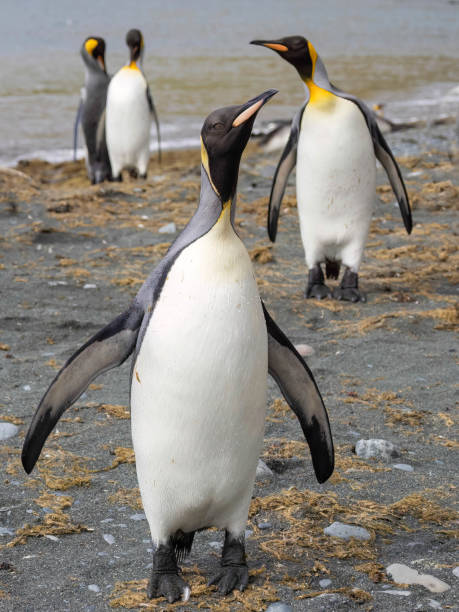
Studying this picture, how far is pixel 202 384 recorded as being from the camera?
2.44 metres

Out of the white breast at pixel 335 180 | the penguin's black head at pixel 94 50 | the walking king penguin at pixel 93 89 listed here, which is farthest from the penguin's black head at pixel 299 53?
the penguin's black head at pixel 94 50

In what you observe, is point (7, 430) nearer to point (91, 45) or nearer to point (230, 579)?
point (230, 579)

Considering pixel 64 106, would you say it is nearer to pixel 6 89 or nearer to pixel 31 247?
pixel 6 89

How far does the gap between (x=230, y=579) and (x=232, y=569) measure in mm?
37

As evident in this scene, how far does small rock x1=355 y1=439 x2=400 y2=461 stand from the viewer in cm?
343

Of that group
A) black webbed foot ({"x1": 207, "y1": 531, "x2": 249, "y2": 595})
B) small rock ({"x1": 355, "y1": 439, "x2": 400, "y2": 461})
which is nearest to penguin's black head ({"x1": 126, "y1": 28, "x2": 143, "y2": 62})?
→ small rock ({"x1": 355, "y1": 439, "x2": 400, "y2": 461})

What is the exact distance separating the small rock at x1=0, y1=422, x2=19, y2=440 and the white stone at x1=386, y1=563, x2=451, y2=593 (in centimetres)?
166

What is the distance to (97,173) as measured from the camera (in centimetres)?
1020

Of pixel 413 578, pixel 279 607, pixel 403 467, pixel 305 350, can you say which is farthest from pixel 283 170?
pixel 279 607

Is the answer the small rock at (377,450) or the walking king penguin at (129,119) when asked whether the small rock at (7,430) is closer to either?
the small rock at (377,450)

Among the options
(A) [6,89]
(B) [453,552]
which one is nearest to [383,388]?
(B) [453,552]

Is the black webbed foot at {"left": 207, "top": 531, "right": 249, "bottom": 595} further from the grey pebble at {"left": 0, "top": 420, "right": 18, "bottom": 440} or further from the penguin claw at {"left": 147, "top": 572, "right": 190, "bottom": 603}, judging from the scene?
the grey pebble at {"left": 0, "top": 420, "right": 18, "bottom": 440}

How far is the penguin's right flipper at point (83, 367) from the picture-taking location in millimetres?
2564

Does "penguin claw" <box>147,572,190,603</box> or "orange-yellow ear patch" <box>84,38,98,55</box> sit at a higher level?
"orange-yellow ear patch" <box>84,38,98,55</box>
